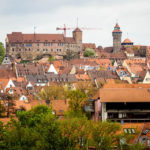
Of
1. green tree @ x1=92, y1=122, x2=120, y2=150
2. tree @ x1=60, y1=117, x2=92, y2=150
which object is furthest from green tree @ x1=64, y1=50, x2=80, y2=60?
green tree @ x1=92, y1=122, x2=120, y2=150

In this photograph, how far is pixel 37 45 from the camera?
16050 centimetres

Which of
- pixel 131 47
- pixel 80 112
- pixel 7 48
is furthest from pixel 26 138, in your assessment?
pixel 131 47

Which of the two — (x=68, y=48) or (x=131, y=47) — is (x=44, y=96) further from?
(x=131, y=47)

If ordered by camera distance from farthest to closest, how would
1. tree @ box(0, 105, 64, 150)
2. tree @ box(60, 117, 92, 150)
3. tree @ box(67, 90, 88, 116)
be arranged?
tree @ box(67, 90, 88, 116) < tree @ box(0, 105, 64, 150) < tree @ box(60, 117, 92, 150)

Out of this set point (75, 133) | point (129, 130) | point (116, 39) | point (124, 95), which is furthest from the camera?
point (116, 39)

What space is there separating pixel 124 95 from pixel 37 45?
110593mm

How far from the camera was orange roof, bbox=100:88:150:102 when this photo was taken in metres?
51.4

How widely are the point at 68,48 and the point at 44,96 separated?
7875 centimetres

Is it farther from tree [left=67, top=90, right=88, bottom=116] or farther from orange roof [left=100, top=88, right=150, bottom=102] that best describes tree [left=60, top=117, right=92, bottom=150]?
tree [left=67, top=90, right=88, bottom=116]

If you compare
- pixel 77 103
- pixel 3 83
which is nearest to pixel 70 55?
pixel 3 83

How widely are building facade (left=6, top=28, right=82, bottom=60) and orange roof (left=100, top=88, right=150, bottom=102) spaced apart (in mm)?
104692

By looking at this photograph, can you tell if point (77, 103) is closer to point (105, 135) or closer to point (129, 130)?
point (129, 130)

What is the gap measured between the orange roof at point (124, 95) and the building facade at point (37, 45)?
343 ft

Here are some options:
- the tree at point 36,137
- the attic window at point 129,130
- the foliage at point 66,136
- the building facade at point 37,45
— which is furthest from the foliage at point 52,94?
the building facade at point 37,45
